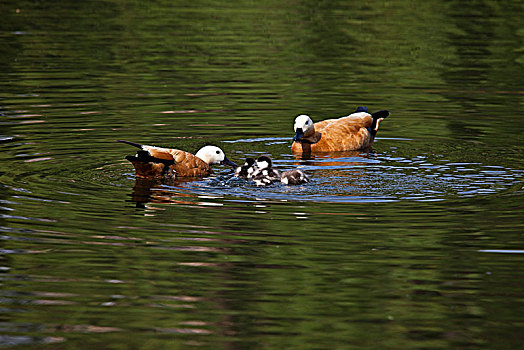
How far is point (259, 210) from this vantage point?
11141 mm

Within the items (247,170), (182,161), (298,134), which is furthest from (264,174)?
(298,134)

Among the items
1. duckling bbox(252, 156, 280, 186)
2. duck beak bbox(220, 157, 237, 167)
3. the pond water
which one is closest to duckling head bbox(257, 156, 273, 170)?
duckling bbox(252, 156, 280, 186)

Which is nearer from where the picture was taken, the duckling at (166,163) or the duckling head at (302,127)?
the duckling at (166,163)

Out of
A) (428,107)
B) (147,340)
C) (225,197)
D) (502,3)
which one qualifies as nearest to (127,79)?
(428,107)

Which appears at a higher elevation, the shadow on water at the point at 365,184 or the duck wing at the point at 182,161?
the duck wing at the point at 182,161

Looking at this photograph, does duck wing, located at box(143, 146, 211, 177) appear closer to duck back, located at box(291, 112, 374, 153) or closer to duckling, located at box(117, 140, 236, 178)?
duckling, located at box(117, 140, 236, 178)

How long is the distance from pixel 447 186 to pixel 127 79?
11.3 m

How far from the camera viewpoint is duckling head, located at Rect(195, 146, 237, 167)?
13.8 meters

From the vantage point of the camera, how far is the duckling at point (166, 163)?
490 inches

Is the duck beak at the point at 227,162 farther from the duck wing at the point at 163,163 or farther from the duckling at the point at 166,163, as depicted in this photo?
the duck wing at the point at 163,163

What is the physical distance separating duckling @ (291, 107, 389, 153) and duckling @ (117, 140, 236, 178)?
2.27m

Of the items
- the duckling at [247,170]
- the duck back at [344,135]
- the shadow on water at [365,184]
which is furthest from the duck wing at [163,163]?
the duck back at [344,135]

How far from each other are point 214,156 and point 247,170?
49.2 inches

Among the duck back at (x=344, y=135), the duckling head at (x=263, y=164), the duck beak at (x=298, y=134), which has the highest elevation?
the duckling head at (x=263, y=164)
